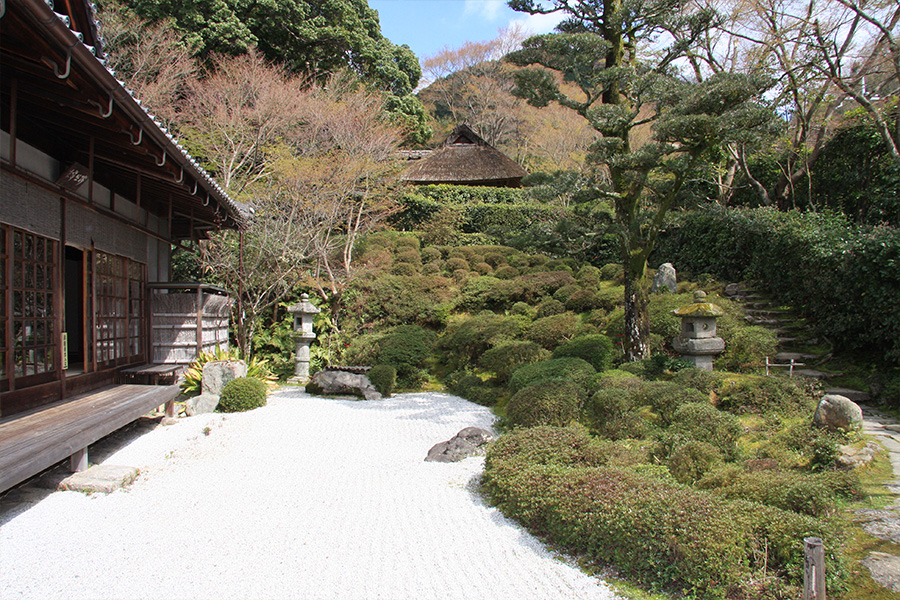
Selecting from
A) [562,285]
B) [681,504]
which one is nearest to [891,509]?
[681,504]

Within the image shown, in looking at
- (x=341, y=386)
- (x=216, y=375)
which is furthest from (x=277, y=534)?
(x=341, y=386)

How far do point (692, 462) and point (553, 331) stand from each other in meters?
6.40

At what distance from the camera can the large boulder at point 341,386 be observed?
387 inches

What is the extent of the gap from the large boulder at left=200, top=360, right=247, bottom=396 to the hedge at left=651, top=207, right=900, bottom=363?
902 cm

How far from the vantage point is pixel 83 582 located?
3.18m

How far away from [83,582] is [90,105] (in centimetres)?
384

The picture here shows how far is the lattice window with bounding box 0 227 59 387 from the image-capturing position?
4801mm

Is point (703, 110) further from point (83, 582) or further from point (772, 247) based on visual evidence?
point (83, 582)

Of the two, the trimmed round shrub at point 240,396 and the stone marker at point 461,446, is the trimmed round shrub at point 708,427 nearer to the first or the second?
the stone marker at point 461,446

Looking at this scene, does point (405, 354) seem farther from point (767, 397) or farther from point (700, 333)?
point (767, 397)

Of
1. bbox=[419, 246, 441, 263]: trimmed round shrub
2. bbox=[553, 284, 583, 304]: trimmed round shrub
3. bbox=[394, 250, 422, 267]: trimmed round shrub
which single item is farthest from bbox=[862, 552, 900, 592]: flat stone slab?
bbox=[419, 246, 441, 263]: trimmed round shrub

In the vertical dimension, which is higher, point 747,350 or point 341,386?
point 747,350

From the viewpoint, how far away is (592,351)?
912cm

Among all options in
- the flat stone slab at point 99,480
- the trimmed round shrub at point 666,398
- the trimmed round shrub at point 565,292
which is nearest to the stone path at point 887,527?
the trimmed round shrub at point 666,398
